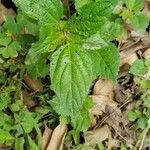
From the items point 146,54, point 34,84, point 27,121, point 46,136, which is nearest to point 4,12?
point 34,84

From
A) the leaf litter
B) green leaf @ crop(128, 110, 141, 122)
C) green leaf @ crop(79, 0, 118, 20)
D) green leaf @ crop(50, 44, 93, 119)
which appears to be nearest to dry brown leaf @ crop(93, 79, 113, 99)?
the leaf litter

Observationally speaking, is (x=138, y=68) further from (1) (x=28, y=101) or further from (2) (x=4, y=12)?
(2) (x=4, y=12)

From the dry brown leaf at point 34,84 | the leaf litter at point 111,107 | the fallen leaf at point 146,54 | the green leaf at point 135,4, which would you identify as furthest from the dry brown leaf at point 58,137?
the green leaf at point 135,4

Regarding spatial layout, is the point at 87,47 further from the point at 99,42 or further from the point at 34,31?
the point at 34,31

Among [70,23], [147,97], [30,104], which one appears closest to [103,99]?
[147,97]

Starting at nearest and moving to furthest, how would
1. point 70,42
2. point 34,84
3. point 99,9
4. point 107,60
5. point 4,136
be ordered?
point 99,9 → point 70,42 → point 107,60 → point 4,136 → point 34,84

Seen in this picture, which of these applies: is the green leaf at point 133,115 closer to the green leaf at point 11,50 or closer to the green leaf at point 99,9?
the green leaf at point 11,50

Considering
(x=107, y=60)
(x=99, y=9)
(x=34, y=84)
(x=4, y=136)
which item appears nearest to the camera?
(x=99, y=9)
